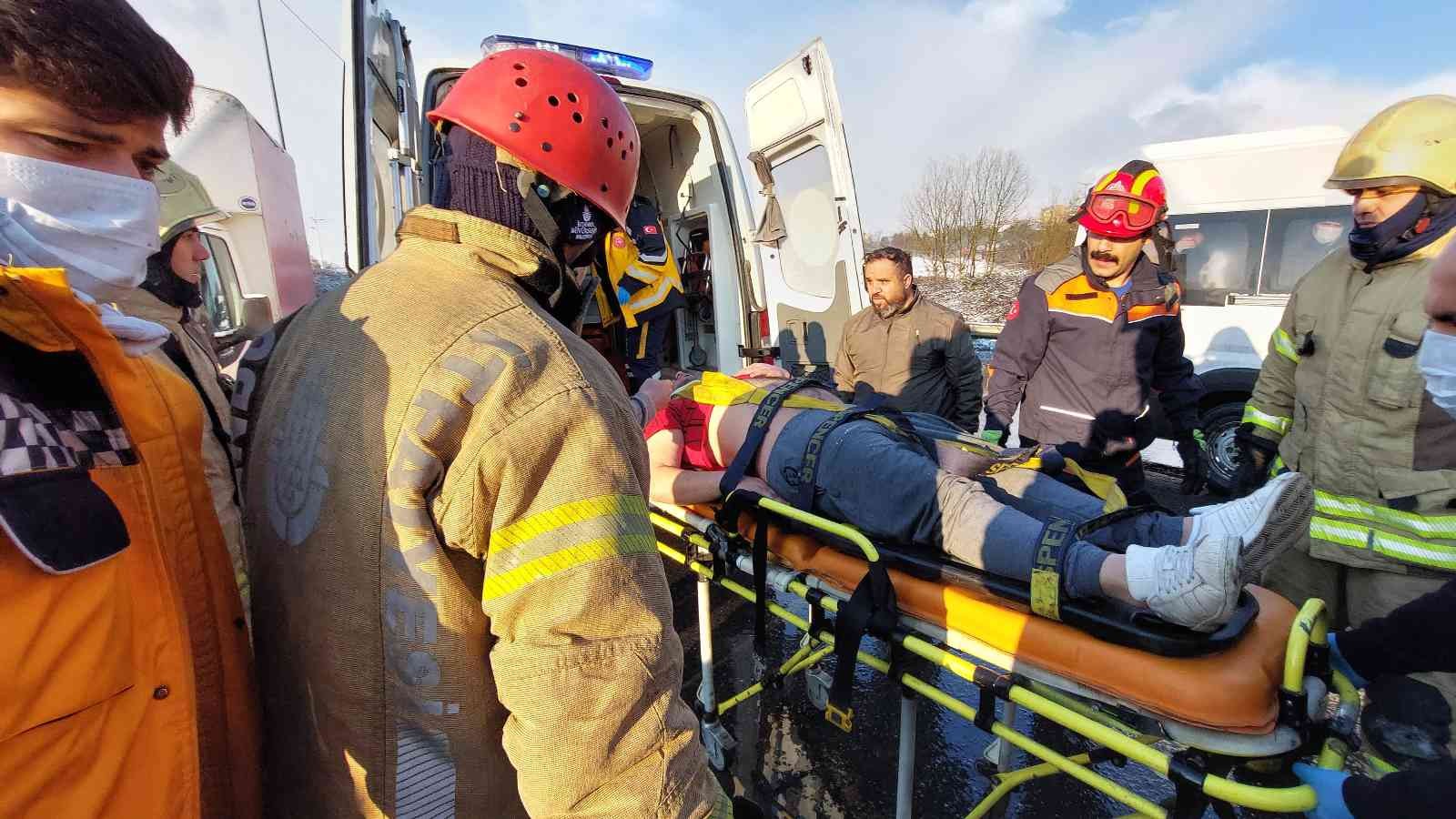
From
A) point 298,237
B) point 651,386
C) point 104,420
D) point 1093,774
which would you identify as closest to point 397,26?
point 298,237

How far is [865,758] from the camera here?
2.52 m

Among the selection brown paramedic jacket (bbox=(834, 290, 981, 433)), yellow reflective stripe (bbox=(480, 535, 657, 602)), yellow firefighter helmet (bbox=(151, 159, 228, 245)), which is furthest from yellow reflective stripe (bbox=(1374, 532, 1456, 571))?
yellow firefighter helmet (bbox=(151, 159, 228, 245))

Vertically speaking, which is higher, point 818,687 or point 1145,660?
point 1145,660

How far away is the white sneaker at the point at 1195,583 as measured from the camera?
139cm

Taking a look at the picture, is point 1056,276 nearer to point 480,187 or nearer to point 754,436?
point 754,436

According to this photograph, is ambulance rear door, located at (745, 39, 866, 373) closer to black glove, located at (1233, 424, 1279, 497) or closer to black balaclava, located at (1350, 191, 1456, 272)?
→ black glove, located at (1233, 424, 1279, 497)

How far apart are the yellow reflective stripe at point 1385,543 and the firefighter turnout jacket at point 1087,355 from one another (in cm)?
86

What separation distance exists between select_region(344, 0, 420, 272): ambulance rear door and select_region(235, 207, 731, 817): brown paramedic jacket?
2.41 meters

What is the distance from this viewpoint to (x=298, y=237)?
659cm

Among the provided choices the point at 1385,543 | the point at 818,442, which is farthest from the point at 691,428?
the point at 1385,543

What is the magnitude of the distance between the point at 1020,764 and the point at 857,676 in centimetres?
77

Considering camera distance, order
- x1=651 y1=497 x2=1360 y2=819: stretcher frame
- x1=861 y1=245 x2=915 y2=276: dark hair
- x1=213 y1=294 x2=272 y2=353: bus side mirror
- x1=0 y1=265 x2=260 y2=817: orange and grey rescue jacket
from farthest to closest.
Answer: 1. x1=213 y1=294 x2=272 y2=353: bus side mirror
2. x1=861 y1=245 x2=915 y2=276: dark hair
3. x1=651 y1=497 x2=1360 y2=819: stretcher frame
4. x1=0 y1=265 x2=260 y2=817: orange and grey rescue jacket

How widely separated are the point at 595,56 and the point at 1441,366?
14.3ft

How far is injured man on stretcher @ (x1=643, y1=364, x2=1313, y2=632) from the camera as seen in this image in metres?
1.49
